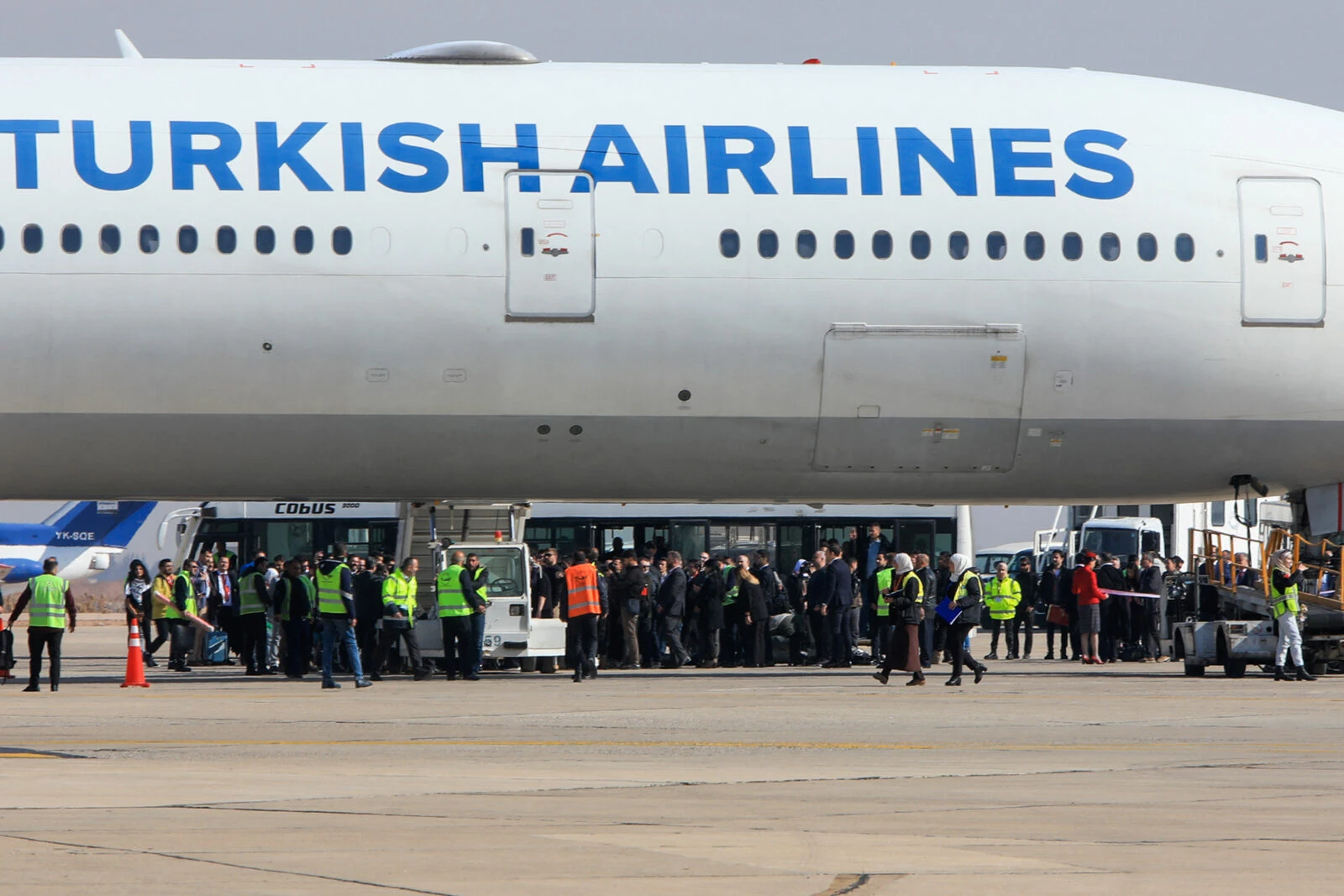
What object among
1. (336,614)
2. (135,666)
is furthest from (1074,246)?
(135,666)

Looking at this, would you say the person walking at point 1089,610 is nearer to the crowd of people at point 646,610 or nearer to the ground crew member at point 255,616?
the crowd of people at point 646,610

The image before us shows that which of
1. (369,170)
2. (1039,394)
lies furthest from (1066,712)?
(369,170)

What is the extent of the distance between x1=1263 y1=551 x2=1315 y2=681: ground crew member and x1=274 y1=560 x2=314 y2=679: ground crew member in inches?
483

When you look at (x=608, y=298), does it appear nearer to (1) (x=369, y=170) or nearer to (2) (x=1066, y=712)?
(1) (x=369, y=170)

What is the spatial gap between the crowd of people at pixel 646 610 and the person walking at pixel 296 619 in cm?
3

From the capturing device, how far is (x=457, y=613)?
23.1 m

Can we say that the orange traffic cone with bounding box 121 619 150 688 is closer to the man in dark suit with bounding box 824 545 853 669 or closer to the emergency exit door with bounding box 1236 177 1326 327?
the man in dark suit with bounding box 824 545 853 669

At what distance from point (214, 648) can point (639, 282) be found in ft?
48.7

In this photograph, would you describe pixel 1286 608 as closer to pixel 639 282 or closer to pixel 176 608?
pixel 639 282

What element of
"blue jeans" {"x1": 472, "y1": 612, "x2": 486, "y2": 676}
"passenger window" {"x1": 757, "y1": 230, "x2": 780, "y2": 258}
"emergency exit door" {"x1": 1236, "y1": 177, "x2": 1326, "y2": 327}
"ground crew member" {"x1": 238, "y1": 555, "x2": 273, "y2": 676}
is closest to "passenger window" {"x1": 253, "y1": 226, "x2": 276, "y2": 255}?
"passenger window" {"x1": 757, "y1": 230, "x2": 780, "y2": 258}

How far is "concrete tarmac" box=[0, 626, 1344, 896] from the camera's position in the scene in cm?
785

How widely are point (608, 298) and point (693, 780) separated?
7.73 metres

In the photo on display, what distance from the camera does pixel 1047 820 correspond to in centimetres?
961

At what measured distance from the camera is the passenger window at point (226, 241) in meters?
18.0
